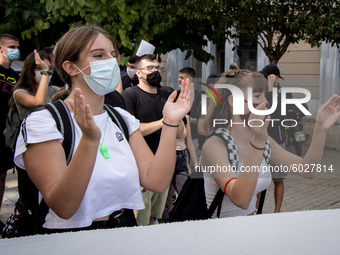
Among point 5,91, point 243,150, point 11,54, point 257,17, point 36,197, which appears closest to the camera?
point 36,197

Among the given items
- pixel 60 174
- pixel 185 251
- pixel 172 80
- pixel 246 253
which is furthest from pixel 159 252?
pixel 172 80

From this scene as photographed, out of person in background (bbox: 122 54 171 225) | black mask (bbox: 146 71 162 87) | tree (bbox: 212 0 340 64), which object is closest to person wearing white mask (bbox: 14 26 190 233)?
person in background (bbox: 122 54 171 225)

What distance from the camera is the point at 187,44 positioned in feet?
27.8

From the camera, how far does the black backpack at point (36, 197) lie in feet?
6.53

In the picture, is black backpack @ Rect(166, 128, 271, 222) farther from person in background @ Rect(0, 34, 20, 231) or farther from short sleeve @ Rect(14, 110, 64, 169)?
person in background @ Rect(0, 34, 20, 231)

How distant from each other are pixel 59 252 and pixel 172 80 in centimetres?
1545

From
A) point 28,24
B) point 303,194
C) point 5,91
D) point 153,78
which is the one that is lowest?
point 303,194

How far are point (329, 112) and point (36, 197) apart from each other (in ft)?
4.98

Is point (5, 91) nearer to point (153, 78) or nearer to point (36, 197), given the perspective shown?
point (153, 78)

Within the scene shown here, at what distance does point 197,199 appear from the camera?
2.58 meters

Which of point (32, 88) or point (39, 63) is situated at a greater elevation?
point (39, 63)

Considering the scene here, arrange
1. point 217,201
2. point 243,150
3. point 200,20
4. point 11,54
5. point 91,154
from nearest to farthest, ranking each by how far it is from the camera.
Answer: point 91,154 < point 217,201 < point 243,150 < point 11,54 < point 200,20

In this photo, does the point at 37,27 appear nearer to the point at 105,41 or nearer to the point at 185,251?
the point at 105,41

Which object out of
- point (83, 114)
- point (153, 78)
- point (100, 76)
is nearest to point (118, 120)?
point (100, 76)
